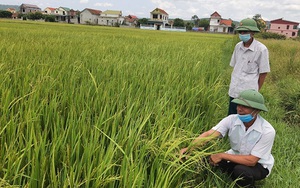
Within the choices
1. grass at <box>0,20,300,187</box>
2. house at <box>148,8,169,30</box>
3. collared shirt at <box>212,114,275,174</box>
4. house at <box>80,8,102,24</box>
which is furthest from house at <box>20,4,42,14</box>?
collared shirt at <box>212,114,275,174</box>

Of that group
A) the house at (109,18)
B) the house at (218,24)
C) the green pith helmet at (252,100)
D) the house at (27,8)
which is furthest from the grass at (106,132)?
the house at (27,8)

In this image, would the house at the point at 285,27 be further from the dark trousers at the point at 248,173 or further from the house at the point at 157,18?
the dark trousers at the point at 248,173

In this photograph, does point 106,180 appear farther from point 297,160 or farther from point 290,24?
point 290,24

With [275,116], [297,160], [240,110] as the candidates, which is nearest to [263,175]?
[240,110]

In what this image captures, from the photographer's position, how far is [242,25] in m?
2.79

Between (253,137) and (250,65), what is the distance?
1137 mm

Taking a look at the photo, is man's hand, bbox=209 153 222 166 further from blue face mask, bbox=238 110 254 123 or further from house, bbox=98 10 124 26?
house, bbox=98 10 124 26

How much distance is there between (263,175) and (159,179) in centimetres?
108

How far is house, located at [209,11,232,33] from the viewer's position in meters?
62.6

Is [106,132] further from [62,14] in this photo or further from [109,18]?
[62,14]

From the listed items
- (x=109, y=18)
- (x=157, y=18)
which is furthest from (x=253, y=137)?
(x=109, y=18)

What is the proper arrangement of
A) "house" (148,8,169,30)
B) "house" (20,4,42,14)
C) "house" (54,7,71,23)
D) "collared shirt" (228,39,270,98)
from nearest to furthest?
Answer: "collared shirt" (228,39,270,98) < "house" (148,8,169,30) < "house" (54,7,71,23) < "house" (20,4,42,14)

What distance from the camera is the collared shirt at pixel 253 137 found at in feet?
6.45

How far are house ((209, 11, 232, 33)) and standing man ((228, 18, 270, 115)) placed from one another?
63.1 m
